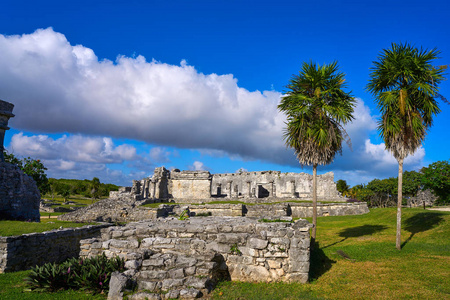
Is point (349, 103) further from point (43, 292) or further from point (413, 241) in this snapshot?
point (43, 292)

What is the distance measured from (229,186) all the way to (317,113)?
35012 millimetres

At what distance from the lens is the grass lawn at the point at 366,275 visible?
664 cm

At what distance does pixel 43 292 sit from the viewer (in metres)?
6.79

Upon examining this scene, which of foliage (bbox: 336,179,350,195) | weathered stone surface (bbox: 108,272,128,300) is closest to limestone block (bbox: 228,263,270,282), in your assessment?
weathered stone surface (bbox: 108,272,128,300)

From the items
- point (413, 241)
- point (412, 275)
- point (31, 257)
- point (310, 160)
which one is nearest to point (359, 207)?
point (413, 241)

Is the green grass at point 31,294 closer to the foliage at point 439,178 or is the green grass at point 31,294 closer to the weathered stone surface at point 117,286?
the weathered stone surface at point 117,286

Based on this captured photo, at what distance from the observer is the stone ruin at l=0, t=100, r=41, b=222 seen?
14297 millimetres

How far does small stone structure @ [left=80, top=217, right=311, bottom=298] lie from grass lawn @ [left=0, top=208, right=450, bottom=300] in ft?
1.17

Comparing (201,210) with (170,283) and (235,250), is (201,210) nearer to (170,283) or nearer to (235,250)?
(235,250)

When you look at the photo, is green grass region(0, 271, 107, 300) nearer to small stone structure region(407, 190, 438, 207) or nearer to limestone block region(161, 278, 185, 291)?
limestone block region(161, 278, 185, 291)

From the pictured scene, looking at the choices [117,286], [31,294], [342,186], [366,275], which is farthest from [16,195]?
[342,186]

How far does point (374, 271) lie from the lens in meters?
8.81

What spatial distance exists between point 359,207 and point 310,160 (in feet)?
56.9

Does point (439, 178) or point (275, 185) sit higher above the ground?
point (439, 178)
